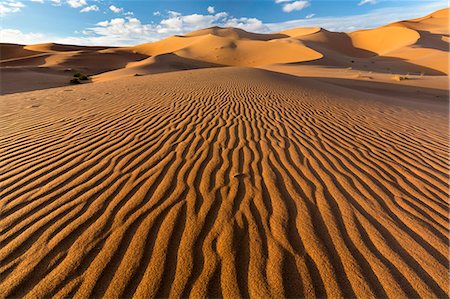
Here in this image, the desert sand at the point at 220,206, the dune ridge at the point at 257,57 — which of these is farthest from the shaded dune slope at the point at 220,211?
the dune ridge at the point at 257,57

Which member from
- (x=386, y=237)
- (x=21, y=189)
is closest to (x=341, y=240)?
(x=386, y=237)

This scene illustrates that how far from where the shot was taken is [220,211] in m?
2.57

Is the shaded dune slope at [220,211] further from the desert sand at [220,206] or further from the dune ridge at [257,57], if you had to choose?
the dune ridge at [257,57]

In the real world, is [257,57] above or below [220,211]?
above

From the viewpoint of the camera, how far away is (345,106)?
7.92m

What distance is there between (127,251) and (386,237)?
2292mm

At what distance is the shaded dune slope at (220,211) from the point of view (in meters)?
1.88

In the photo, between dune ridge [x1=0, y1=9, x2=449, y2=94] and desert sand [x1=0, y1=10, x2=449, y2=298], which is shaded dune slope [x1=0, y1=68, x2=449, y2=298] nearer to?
desert sand [x1=0, y1=10, x2=449, y2=298]

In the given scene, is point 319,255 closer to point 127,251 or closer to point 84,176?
point 127,251

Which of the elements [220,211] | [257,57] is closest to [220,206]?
[220,211]

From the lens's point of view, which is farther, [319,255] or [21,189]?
[21,189]

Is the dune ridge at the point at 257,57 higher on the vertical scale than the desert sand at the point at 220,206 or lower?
higher

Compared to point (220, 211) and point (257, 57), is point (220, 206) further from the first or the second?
point (257, 57)

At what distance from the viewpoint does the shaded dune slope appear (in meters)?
1.88
